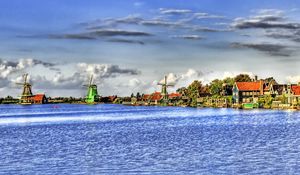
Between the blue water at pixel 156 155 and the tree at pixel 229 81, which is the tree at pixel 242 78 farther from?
the blue water at pixel 156 155

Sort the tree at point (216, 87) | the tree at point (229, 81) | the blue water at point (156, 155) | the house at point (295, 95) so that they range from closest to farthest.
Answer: the blue water at point (156, 155)
the house at point (295, 95)
the tree at point (229, 81)
the tree at point (216, 87)

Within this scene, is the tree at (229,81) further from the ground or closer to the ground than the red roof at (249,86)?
further from the ground

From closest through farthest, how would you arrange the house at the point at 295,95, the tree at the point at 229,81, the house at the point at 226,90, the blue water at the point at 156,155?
1. the blue water at the point at 156,155
2. the house at the point at 295,95
3. the house at the point at 226,90
4. the tree at the point at 229,81

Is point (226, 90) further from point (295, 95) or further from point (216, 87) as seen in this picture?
point (295, 95)

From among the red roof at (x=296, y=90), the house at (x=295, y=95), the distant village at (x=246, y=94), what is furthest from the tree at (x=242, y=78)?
the house at (x=295, y=95)

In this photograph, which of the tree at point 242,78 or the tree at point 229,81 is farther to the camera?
the tree at point 229,81

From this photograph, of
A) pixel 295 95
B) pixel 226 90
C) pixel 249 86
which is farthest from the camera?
pixel 226 90

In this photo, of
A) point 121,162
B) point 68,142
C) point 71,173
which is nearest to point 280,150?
point 121,162

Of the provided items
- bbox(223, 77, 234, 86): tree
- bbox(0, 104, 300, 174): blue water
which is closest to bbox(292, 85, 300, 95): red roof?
bbox(223, 77, 234, 86): tree

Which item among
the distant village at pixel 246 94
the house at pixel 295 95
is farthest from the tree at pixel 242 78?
the house at pixel 295 95

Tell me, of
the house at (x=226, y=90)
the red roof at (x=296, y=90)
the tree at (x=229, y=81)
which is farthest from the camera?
the tree at (x=229, y=81)

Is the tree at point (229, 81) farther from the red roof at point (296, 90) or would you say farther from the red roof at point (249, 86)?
the red roof at point (296, 90)

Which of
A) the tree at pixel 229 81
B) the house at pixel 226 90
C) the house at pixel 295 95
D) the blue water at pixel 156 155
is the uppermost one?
the tree at pixel 229 81

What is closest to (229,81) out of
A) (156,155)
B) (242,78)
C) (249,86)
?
(242,78)
